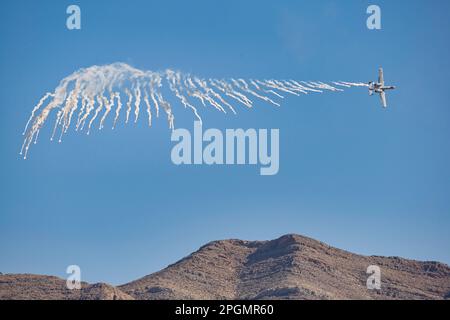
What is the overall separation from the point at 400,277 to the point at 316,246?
16.8 metres

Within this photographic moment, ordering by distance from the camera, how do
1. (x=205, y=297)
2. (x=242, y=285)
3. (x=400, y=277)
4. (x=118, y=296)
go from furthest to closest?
(x=400, y=277), (x=242, y=285), (x=205, y=297), (x=118, y=296)

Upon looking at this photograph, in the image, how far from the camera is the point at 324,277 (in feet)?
527

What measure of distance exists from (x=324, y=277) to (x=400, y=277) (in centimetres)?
1982
